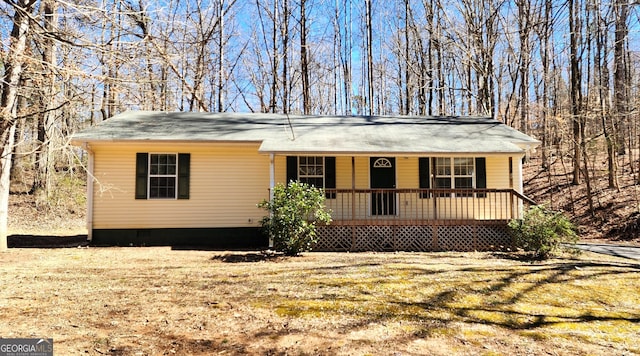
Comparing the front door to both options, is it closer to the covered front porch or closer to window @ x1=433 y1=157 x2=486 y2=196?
the covered front porch

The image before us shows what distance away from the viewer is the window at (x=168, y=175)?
10.5m

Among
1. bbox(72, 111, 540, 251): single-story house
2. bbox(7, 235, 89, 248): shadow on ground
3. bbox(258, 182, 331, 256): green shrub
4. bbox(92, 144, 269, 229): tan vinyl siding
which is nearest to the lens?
bbox(258, 182, 331, 256): green shrub

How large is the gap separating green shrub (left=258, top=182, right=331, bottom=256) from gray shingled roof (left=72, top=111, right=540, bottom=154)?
1.40 metres

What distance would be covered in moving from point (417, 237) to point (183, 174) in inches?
279

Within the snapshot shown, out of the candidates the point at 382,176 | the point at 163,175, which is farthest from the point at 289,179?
the point at 163,175

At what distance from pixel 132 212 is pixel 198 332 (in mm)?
7565

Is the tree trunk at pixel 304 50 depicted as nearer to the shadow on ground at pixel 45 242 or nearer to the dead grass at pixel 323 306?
the shadow on ground at pixel 45 242

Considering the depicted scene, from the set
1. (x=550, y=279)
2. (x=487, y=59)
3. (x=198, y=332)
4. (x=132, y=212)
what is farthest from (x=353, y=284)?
(x=487, y=59)

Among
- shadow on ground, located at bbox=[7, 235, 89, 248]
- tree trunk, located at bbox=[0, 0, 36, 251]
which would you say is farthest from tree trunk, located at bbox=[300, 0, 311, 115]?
tree trunk, located at bbox=[0, 0, 36, 251]

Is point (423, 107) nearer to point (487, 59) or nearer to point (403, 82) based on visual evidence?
point (403, 82)

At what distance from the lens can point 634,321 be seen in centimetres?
480

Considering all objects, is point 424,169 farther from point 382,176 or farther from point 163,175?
point 163,175

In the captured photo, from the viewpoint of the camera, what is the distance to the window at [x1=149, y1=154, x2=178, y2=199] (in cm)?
1052

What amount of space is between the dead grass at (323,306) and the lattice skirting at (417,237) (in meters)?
1.87
